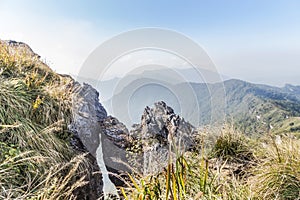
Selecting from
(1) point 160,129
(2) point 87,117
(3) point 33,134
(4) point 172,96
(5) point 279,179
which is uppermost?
(4) point 172,96

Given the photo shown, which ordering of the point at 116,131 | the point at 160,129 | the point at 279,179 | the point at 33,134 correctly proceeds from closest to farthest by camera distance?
the point at 279,179 → the point at 33,134 → the point at 160,129 → the point at 116,131

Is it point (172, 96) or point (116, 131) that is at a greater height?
point (172, 96)

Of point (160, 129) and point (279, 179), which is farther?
point (160, 129)

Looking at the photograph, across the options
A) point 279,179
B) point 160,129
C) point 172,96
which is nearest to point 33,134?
point 160,129

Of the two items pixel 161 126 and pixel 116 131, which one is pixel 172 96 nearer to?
pixel 161 126

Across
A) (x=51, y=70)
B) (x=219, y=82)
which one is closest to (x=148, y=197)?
(x=219, y=82)

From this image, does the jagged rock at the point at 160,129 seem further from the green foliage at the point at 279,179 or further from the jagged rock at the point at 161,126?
the green foliage at the point at 279,179

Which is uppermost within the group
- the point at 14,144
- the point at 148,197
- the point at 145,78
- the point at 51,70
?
the point at 51,70

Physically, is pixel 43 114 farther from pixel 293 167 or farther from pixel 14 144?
pixel 293 167

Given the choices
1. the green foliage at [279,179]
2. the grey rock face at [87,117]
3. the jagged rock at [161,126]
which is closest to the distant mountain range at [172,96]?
the jagged rock at [161,126]

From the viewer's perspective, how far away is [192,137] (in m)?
5.00

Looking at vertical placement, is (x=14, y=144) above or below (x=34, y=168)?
above

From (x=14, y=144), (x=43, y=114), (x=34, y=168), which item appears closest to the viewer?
(x=34, y=168)

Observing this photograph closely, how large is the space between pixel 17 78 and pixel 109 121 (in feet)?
5.52
